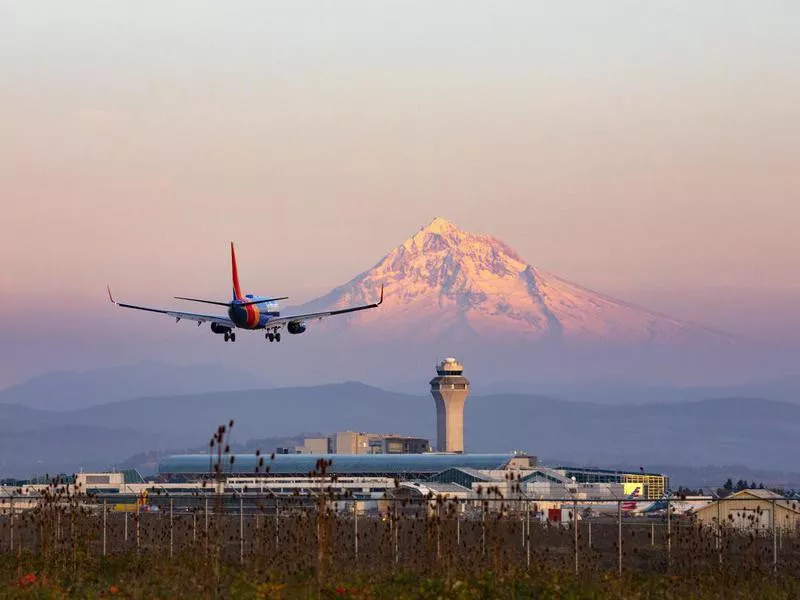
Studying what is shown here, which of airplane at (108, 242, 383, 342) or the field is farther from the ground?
airplane at (108, 242, 383, 342)

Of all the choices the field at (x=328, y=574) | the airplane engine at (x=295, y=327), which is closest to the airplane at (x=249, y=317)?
the airplane engine at (x=295, y=327)

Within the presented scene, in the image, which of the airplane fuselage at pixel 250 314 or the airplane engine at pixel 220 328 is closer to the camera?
the airplane engine at pixel 220 328

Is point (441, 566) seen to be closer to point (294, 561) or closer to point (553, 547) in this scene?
point (294, 561)

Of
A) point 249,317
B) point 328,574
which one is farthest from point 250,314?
point 328,574

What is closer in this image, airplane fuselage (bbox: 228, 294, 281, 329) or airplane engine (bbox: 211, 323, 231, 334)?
airplane engine (bbox: 211, 323, 231, 334)

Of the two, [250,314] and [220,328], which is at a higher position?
[250,314]

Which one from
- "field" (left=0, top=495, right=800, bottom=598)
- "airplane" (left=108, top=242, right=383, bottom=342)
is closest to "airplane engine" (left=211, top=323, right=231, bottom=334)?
"airplane" (left=108, top=242, right=383, bottom=342)

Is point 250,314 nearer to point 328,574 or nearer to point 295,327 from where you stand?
point 295,327

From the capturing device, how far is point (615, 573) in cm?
4869

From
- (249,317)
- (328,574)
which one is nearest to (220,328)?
(249,317)

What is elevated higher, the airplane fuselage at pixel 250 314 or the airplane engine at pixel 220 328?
the airplane fuselage at pixel 250 314

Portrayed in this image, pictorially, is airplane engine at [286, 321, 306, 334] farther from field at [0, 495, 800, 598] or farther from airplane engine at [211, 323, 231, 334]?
field at [0, 495, 800, 598]

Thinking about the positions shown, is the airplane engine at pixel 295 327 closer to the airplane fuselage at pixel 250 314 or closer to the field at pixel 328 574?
the airplane fuselage at pixel 250 314

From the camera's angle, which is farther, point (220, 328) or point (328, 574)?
point (220, 328)
